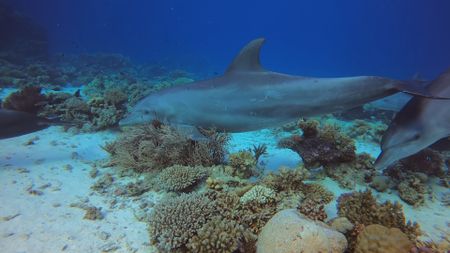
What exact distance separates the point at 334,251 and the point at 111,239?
277 cm

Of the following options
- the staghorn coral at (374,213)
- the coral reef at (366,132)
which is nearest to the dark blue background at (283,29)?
the coral reef at (366,132)

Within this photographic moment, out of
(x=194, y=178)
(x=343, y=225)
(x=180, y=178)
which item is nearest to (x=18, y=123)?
(x=180, y=178)

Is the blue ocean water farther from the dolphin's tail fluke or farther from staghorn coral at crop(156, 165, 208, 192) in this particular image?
the dolphin's tail fluke

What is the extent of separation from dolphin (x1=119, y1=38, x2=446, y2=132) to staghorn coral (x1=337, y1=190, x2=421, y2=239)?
2.07 m

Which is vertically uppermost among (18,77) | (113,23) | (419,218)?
(113,23)

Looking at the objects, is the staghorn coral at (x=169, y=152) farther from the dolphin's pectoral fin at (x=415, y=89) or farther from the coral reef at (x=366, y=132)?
the coral reef at (x=366, y=132)

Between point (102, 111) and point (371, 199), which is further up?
point (102, 111)

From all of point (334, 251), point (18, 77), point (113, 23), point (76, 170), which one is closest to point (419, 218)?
point (334, 251)

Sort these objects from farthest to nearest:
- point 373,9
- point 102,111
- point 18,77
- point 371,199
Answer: point 373,9 → point 18,77 → point 102,111 → point 371,199

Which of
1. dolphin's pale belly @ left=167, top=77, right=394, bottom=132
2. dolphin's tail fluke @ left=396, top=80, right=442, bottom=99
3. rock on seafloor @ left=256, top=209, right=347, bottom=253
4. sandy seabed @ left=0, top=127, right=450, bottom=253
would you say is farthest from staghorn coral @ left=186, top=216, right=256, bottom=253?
dolphin's tail fluke @ left=396, top=80, right=442, bottom=99

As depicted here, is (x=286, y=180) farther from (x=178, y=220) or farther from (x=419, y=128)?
(x=419, y=128)

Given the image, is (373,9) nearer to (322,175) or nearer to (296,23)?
(296,23)

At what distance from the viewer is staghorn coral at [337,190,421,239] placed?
365 cm

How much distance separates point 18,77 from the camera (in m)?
15.2
